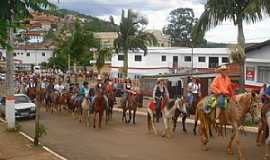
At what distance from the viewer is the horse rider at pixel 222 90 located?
16.5m

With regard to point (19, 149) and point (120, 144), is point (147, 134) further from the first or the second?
point (19, 149)

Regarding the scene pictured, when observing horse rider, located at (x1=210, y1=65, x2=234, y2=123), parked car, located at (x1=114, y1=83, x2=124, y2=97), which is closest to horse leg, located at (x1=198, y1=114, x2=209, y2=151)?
horse rider, located at (x1=210, y1=65, x2=234, y2=123)

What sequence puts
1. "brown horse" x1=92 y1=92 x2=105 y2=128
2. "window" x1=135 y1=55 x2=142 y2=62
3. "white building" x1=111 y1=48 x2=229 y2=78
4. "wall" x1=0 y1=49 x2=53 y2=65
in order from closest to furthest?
"brown horse" x1=92 y1=92 x2=105 y2=128
"white building" x1=111 y1=48 x2=229 y2=78
"window" x1=135 y1=55 x2=142 y2=62
"wall" x1=0 y1=49 x2=53 y2=65

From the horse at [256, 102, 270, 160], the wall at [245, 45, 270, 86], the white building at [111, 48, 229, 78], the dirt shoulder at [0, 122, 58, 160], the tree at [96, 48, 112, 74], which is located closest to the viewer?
the horse at [256, 102, 270, 160]

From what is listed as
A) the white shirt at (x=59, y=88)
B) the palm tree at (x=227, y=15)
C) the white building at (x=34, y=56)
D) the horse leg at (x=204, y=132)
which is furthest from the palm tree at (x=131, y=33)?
the white building at (x=34, y=56)

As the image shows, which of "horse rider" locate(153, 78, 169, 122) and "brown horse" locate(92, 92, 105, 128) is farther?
"brown horse" locate(92, 92, 105, 128)

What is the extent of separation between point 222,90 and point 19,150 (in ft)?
24.1

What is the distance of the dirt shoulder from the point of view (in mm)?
16875

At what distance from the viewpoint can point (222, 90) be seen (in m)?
16.6

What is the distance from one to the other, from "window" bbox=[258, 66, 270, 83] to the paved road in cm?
1063

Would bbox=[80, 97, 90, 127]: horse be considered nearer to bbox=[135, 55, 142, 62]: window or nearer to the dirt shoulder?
the dirt shoulder

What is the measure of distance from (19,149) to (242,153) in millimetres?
7749

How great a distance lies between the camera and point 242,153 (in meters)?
16.5

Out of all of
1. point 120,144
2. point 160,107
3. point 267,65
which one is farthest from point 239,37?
point 120,144
